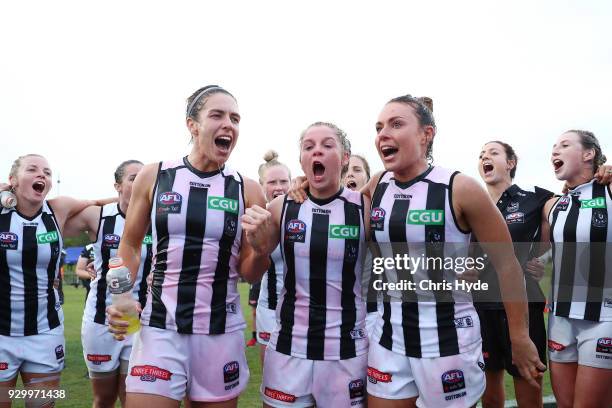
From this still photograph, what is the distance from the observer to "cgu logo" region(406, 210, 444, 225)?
3.48m

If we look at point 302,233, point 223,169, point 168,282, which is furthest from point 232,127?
point 168,282

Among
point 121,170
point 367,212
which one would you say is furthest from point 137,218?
point 121,170

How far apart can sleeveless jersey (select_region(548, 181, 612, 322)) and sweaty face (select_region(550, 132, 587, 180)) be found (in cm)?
19

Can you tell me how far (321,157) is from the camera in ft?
12.3

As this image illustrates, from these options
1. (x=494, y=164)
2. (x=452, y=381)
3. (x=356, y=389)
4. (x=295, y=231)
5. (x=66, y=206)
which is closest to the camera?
(x=452, y=381)

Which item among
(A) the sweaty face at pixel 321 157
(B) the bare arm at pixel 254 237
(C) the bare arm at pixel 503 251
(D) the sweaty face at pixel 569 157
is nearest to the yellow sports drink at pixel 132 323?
(B) the bare arm at pixel 254 237

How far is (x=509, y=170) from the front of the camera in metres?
6.06

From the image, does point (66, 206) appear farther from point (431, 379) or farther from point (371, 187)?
point (431, 379)

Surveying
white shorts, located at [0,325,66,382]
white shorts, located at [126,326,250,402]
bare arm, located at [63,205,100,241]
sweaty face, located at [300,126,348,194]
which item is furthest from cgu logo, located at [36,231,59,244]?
sweaty face, located at [300,126,348,194]

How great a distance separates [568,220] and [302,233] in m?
2.88

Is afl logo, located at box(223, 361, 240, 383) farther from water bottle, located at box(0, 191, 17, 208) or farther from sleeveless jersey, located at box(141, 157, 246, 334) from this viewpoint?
water bottle, located at box(0, 191, 17, 208)

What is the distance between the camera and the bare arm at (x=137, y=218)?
3738 mm

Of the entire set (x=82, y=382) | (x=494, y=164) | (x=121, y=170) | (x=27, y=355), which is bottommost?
(x=82, y=382)

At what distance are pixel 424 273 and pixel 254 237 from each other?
111cm
